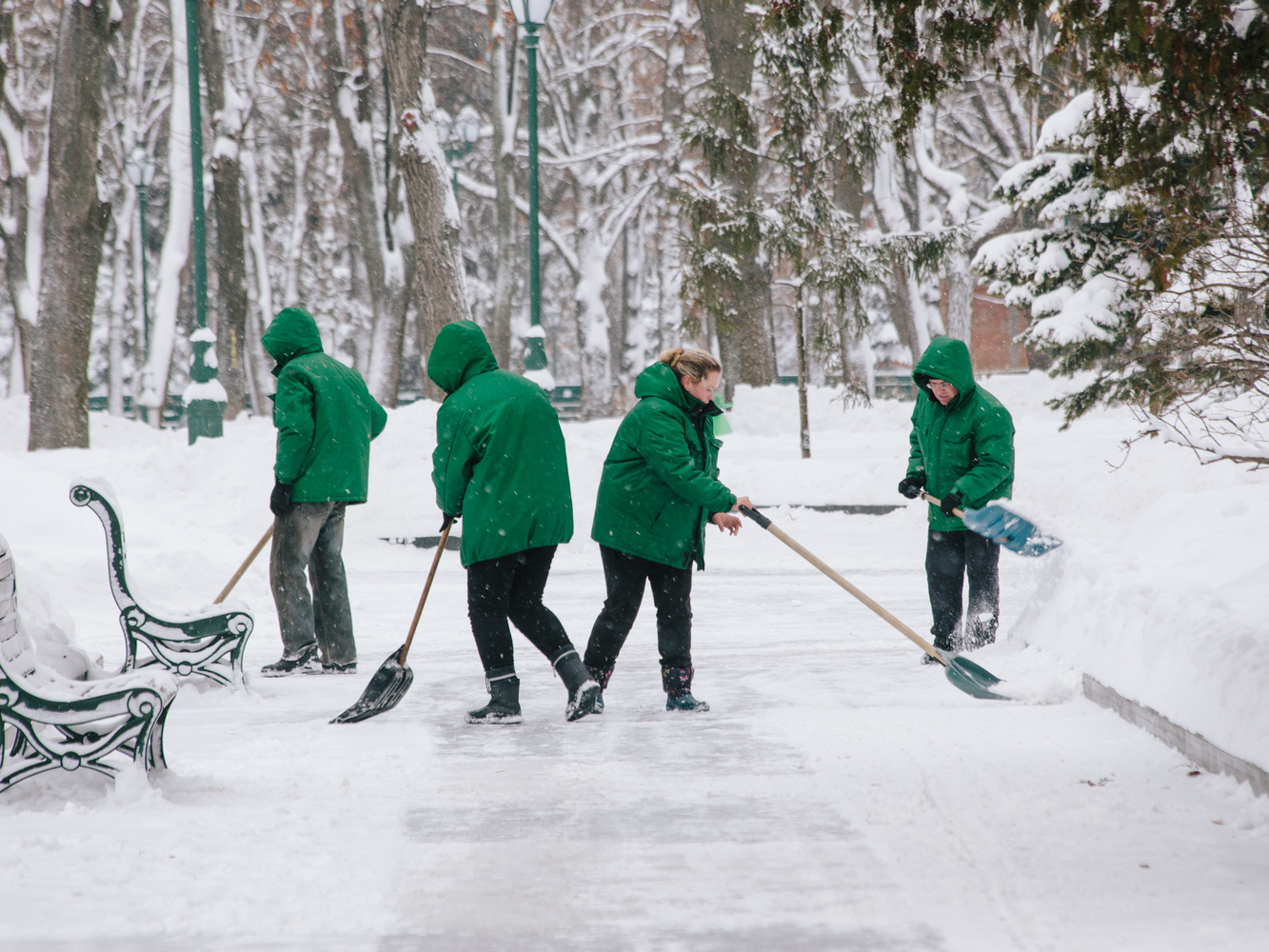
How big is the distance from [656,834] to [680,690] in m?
1.88

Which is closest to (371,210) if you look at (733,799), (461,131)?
(461,131)

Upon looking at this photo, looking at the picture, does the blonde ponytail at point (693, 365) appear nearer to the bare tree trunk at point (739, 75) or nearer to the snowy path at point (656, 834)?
the snowy path at point (656, 834)

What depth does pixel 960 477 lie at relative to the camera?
7.09 m

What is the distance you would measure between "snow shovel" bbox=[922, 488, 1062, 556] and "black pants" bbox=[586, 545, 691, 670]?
1718 mm

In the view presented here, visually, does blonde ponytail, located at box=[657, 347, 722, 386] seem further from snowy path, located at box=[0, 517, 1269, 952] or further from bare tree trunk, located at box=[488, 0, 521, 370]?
bare tree trunk, located at box=[488, 0, 521, 370]

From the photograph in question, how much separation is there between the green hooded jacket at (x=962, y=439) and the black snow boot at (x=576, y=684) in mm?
2406

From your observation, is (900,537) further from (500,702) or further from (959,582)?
(500,702)

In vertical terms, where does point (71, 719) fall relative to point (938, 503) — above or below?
below

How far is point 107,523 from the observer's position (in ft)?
19.9

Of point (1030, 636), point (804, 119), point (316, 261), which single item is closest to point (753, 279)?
point (804, 119)

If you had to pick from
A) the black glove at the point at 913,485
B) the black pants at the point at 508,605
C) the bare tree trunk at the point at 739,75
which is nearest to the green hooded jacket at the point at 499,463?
the black pants at the point at 508,605

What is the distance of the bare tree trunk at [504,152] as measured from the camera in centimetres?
2441

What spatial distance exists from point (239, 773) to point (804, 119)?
1392 centimetres

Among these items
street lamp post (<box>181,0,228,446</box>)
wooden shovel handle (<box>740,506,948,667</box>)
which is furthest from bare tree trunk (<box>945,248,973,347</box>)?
wooden shovel handle (<box>740,506,948,667</box>)
